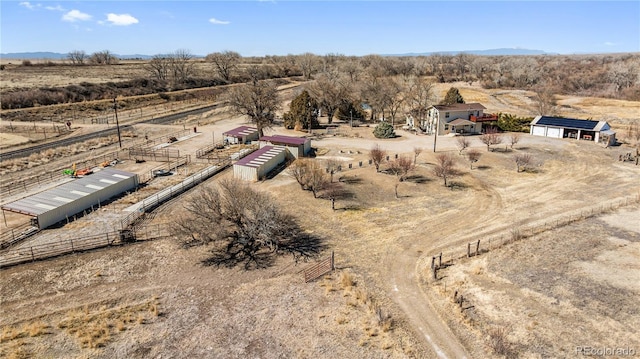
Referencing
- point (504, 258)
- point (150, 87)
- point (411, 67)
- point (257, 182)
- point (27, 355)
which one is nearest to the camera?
point (27, 355)

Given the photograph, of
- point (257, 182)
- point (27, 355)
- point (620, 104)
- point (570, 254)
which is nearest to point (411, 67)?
point (620, 104)

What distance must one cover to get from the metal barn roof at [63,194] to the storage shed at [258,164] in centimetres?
1119

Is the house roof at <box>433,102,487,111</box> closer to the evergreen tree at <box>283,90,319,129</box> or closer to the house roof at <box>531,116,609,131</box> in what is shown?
the house roof at <box>531,116,609,131</box>

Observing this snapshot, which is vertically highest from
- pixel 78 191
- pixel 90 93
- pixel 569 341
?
pixel 90 93

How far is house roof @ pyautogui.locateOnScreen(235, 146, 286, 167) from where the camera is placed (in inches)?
1803

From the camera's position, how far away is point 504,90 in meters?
118

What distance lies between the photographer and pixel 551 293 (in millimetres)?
24031

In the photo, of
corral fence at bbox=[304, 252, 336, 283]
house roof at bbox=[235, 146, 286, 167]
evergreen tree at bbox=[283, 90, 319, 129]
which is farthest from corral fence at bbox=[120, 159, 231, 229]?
evergreen tree at bbox=[283, 90, 319, 129]

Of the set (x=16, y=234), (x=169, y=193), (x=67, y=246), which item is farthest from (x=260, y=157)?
(x=16, y=234)

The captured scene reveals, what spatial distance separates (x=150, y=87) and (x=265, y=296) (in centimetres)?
10278

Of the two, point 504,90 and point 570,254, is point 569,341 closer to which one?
point 570,254

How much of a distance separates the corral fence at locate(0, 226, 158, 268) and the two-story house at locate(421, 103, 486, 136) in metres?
50.6

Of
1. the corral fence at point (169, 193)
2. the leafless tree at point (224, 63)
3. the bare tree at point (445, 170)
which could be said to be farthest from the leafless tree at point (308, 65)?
the bare tree at point (445, 170)

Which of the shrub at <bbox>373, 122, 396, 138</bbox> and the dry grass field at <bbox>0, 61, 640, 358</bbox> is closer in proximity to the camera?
the dry grass field at <bbox>0, 61, 640, 358</bbox>
